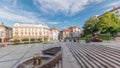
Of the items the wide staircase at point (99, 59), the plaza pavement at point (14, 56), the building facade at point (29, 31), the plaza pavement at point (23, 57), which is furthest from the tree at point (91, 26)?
the wide staircase at point (99, 59)

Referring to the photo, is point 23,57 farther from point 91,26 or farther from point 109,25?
point 91,26

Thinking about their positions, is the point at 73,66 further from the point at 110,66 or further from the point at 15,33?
the point at 15,33

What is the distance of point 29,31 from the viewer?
54.3m

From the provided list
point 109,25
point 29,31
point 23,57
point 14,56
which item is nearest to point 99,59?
point 23,57

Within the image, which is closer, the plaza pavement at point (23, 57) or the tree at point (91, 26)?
the plaza pavement at point (23, 57)

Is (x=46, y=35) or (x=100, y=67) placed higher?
(x=46, y=35)

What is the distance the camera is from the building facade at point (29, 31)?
52.4 m

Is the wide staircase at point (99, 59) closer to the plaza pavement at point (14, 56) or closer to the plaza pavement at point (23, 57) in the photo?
the plaza pavement at point (23, 57)

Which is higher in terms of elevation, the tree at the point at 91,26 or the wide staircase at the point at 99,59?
the tree at the point at 91,26

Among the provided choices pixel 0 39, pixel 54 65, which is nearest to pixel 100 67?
pixel 54 65

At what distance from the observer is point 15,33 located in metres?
52.1

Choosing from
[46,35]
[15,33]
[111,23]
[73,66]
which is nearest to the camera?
[73,66]

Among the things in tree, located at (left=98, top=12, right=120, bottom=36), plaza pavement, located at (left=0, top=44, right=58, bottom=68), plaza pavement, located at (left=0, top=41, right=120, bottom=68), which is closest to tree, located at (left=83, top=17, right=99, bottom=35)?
tree, located at (left=98, top=12, right=120, bottom=36)

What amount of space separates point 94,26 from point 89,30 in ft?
11.2
